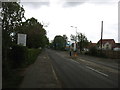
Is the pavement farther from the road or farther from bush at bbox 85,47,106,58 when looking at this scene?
bush at bbox 85,47,106,58

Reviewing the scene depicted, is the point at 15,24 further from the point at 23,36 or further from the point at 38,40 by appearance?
the point at 38,40

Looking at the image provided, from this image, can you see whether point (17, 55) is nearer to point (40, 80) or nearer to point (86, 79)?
point (40, 80)

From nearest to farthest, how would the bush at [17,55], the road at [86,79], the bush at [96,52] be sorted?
the road at [86,79], the bush at [17,55], the bush at [96,52]

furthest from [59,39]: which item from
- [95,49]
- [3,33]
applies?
[3,33]

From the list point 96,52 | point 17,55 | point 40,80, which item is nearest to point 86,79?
point 40,80

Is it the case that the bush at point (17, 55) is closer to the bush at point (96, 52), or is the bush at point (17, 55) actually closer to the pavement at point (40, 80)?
the pavement at point (40, 80)

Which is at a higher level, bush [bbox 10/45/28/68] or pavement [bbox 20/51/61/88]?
bush [bbox 10/45/28/68]

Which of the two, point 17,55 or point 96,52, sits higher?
point 17,55

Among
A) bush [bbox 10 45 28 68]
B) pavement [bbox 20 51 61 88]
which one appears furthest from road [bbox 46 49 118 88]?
bush [bbox 10 45 28 68]

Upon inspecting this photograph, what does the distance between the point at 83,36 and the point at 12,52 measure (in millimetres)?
52572

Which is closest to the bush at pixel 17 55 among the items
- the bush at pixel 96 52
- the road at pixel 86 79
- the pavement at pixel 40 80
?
the pavement at pixel 40 80

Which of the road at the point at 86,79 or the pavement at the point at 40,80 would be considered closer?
the pavement at the point at 40,80

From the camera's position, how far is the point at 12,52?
1376 centimetres

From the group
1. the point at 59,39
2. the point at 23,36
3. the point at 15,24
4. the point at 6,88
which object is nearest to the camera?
the point at 6,88
